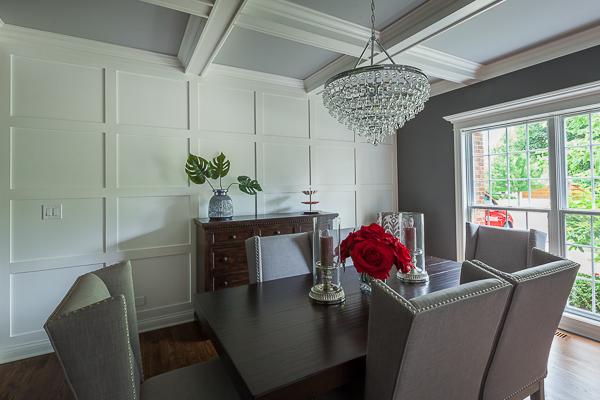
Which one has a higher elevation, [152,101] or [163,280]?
[152,101]

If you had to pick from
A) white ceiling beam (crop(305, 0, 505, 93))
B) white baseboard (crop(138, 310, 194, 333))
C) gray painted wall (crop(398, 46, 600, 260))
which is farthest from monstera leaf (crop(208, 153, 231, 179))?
gray painted wall (crop(398, 46, 600, 260))

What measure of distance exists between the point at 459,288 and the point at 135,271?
274 cm

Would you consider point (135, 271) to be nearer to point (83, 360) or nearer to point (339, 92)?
point (83, 360)

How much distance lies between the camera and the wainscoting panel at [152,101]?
8.97 ft

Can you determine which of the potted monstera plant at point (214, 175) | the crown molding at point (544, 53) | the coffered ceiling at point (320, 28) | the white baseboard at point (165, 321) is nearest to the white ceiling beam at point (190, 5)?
the coffered ceiling at point (320, 28)

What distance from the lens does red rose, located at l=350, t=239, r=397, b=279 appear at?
133 cm

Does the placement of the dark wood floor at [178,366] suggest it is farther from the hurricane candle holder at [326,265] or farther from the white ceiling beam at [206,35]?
the white ceiling beam at [206,35]

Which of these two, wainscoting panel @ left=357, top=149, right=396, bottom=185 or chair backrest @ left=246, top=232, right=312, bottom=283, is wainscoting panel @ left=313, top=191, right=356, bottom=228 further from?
chair backrest @ left=246, top=232, right=312, bottom=283

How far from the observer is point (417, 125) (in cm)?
404

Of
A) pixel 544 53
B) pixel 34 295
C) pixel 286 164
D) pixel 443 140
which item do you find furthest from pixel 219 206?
pixel 544 53

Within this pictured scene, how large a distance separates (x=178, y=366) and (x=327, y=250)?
1635 mm

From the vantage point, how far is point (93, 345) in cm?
85

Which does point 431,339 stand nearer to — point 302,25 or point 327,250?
point 327,250

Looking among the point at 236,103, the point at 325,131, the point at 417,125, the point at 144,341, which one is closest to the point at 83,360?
the point at 144,341
